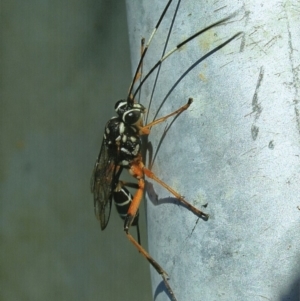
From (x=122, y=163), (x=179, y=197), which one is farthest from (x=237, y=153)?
(x=122, y=163)

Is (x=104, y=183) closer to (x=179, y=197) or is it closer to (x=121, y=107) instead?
(x=121, y=107)

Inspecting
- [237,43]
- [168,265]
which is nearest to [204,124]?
[237,43]

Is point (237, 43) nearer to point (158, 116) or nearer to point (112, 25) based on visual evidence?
point (158, 116)

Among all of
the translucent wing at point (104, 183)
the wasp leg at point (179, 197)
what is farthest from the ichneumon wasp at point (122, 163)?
the wasp leg at point (179, 197)

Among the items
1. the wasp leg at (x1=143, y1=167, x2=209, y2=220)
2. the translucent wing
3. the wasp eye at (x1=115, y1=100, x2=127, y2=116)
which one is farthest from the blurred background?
the wasp leg at (x1=143, y1=167, x2=209, y2=220)

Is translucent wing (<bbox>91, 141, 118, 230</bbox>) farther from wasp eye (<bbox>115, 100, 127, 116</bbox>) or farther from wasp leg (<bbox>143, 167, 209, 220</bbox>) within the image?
wasp leg (<bbox>143, 167, 209, 220</bbox>)

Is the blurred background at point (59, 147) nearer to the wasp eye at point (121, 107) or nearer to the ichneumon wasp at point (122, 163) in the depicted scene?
the ichneumon wasp at point (122, 163)
